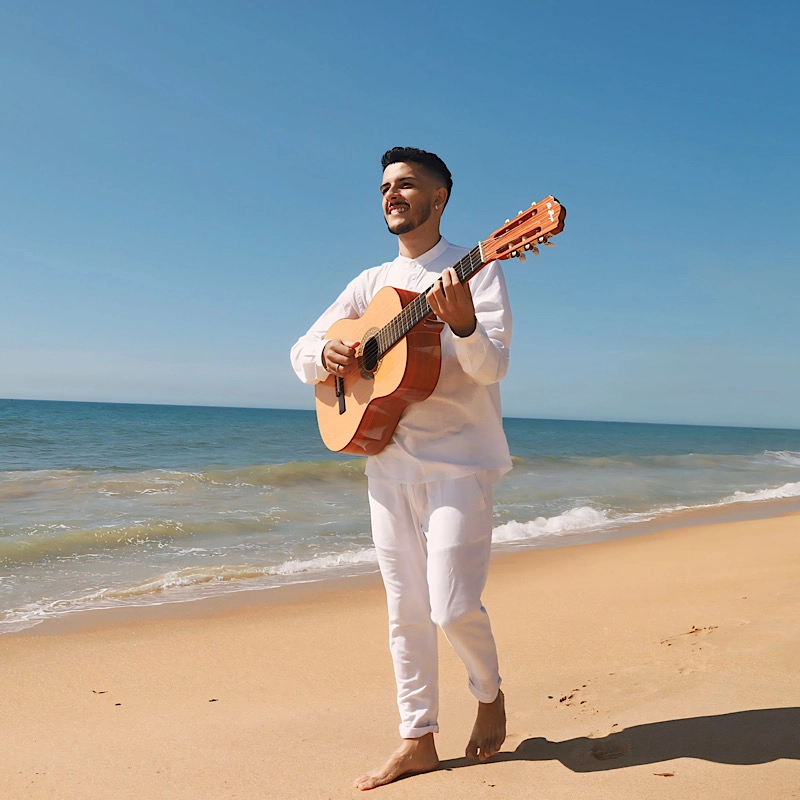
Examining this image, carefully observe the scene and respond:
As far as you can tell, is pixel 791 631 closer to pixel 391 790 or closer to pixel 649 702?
pixel 649 702

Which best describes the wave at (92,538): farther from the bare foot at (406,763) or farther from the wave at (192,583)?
the bare foot at (406,763)

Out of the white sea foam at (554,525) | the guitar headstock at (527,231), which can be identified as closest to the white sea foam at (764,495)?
the white sea foam at (554,525)

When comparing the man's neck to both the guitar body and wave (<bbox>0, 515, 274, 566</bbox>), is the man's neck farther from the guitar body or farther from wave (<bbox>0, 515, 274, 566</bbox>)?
wave (<bbox>0, 515, 274, 566</bbox>)

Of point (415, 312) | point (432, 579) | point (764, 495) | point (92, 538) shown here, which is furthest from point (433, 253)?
point (764, 495)

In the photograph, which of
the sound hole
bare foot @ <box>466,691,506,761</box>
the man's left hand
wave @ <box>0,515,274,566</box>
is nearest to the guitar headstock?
the man's left hand

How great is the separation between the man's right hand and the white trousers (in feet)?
1.49

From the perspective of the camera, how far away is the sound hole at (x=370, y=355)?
7.88 ft

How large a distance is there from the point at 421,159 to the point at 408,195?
5.1 inches

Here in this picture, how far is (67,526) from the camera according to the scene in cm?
795

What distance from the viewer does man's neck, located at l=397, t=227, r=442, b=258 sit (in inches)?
94.3

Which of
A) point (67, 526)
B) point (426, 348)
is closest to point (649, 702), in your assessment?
point (426, 348)

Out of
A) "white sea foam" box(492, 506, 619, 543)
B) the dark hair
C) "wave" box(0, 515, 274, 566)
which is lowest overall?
"white sea foam" box(492, 506, 619, 543)

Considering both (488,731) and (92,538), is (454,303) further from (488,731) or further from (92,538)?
(92,538)

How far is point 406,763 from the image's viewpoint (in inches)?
85.7
